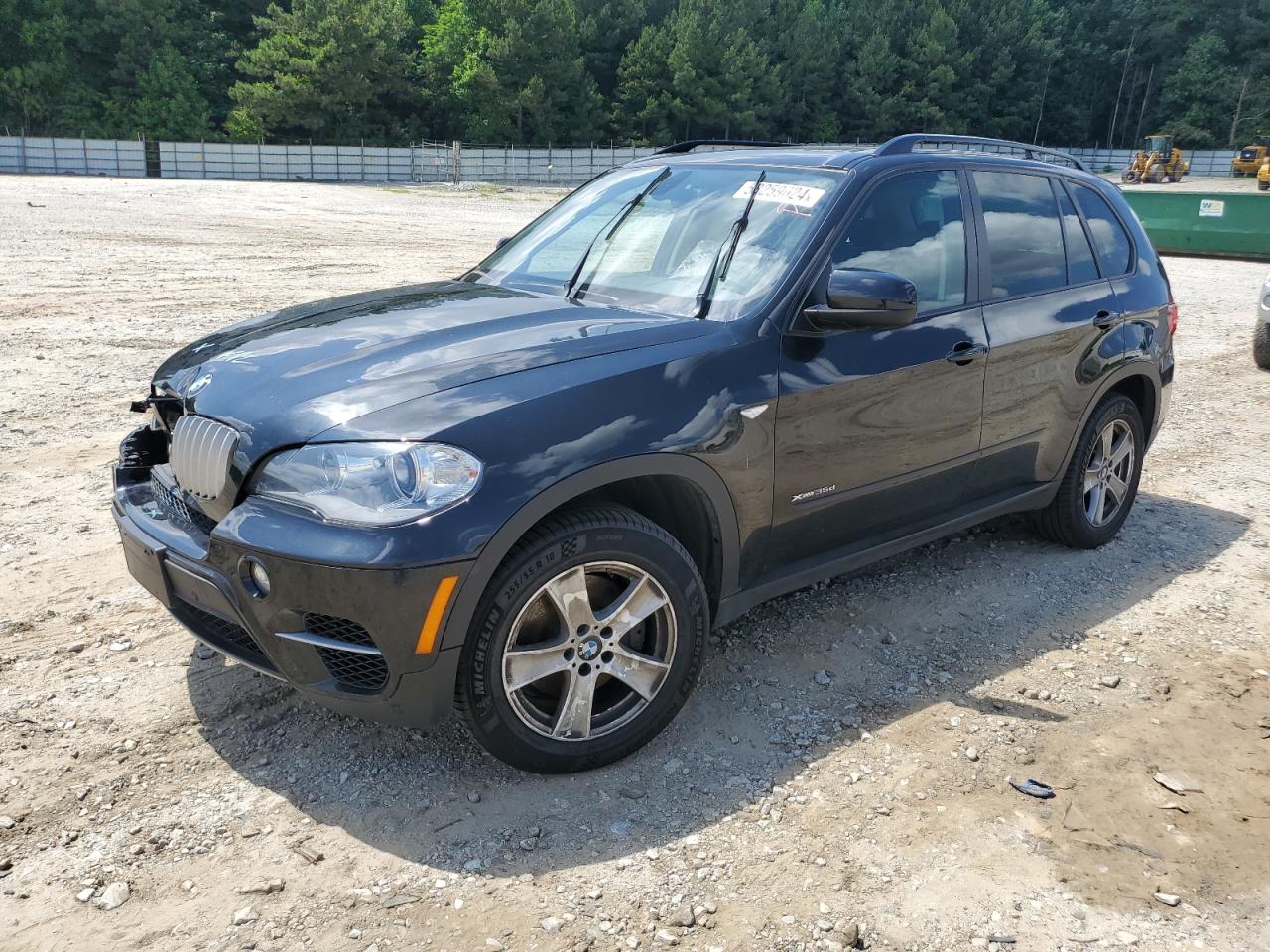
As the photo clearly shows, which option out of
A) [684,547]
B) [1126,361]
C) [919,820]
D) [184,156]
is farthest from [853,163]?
[184,156]

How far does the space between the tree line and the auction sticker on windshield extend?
65.2 m

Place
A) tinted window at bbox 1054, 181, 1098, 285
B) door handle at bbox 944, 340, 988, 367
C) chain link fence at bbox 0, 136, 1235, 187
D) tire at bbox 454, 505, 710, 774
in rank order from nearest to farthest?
1. tire at bbox 454, 505, 710, 774
2. door handle at bbox 944, 340, 988, 367
3. tinted window at bbox 1054, 181, 1098, 285
4. chain link fence at bbox 0, 136, 1235, 187

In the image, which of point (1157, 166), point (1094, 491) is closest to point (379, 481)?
point (1094, 491)

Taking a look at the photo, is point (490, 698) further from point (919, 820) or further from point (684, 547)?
point (919, 820)

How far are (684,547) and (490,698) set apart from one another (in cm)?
84

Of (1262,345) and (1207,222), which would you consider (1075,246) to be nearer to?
(1262,345)

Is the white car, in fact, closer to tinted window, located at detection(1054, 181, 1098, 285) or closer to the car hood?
tinted window, located at detection(1054, 181, 1098, 285)

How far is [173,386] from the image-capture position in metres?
3.45

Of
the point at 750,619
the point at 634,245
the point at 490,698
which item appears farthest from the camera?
the point at 750,619

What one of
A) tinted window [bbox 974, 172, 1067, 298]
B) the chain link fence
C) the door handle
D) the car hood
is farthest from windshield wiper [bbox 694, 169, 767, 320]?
the chain link fence

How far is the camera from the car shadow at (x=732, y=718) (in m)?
3.01

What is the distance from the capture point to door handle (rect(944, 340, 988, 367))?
160 inches

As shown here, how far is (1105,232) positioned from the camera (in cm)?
511

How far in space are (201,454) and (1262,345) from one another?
33.5ft
